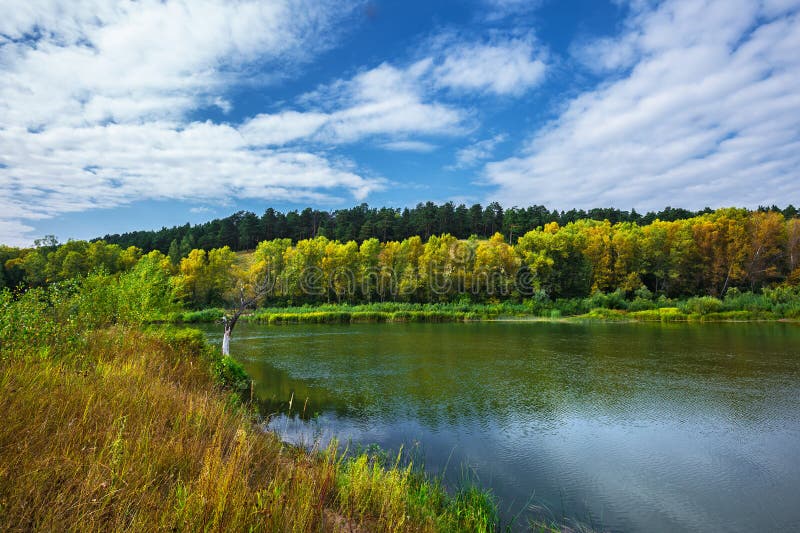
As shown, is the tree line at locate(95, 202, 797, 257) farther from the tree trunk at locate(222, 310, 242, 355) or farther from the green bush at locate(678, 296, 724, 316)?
the tree trunk at locate(222, 310, 242, 355)

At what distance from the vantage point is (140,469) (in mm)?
3914

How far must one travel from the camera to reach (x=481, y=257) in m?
64.4

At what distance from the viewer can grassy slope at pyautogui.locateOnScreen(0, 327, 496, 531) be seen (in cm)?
316

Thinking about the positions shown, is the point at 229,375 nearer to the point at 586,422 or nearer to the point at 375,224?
the point at 586,422

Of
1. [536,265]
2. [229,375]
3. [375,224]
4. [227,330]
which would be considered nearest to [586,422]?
[229,375]

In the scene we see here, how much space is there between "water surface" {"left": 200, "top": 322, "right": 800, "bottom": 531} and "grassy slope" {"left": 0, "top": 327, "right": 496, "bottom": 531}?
255 cm

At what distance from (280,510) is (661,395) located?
14841 mm

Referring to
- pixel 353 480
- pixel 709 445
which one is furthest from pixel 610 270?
pixel 353 480

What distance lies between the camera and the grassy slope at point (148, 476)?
10.4 feet

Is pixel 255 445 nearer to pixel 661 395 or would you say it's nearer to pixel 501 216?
pixel 661 395

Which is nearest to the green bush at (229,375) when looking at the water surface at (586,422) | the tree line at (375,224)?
the water surface at (586,422)

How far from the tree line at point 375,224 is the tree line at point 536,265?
29.2m

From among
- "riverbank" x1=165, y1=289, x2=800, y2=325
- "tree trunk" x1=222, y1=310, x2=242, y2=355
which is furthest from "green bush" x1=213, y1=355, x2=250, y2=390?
"riverbank" x1=165, y1=289, x2=800, y2=325

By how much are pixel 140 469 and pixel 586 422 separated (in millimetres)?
11136
